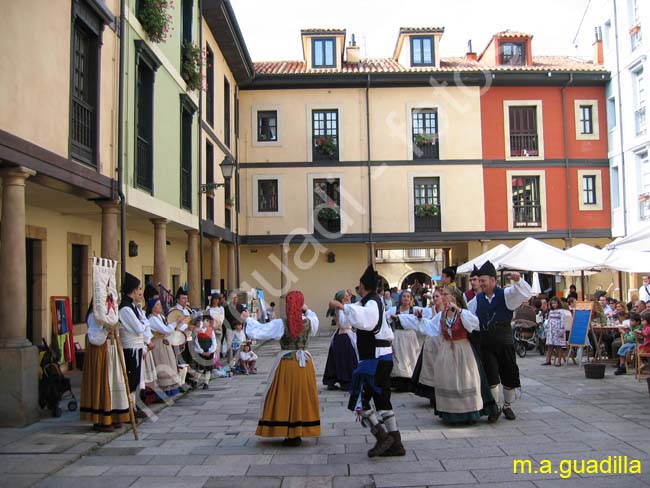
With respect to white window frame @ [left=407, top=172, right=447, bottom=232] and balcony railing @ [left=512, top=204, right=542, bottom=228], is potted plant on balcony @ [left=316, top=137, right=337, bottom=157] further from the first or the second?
balcony railing @ [left=512, top=204, right=542, bottom=228]

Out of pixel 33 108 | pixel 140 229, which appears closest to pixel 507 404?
pixel 33 108

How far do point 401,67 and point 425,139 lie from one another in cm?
341

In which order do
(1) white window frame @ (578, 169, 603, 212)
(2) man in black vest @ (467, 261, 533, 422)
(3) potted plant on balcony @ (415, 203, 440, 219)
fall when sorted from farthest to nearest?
(1) white window frame @ (578, 169, 603, 212)
(3) potted plant on balcony @ (415, 203, 440, 219)
(2) man in black vest @ (467, 261, 533, 422)

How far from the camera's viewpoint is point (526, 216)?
26359 millimetres

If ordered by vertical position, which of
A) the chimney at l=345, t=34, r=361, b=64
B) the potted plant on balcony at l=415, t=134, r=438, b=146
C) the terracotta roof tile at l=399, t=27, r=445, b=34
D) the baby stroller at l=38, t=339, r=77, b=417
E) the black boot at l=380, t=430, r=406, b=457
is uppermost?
→ the terracotta roof tile at l=399, t=27, r=445, b=34

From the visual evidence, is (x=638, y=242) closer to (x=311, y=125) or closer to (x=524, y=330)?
(x=524, y=330)

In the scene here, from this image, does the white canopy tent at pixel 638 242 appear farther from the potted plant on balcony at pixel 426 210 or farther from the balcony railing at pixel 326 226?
the balcony railing at pixel 326 226

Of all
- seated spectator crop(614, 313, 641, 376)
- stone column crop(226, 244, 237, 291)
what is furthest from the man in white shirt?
stone column crop(226, 244, 237, 291)

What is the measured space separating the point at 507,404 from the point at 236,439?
11.6 ft

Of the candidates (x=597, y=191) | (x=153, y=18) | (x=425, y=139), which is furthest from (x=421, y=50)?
(x=153, y=18)

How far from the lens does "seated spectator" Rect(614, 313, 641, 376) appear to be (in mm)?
12211

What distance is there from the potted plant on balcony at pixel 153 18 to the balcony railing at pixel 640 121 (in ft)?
60.1

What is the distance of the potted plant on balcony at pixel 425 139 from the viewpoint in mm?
26078

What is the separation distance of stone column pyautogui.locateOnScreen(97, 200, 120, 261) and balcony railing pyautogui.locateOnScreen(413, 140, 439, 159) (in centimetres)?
1676
